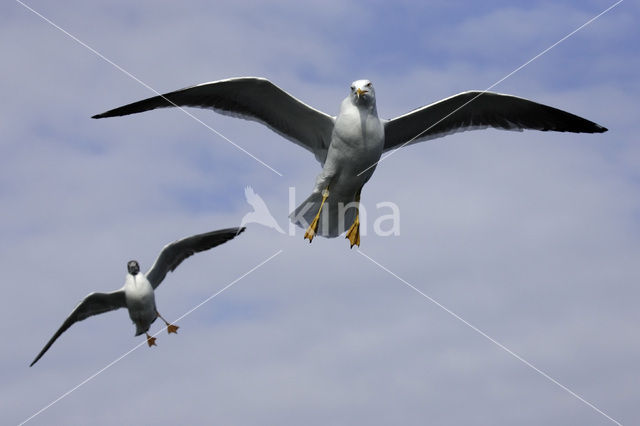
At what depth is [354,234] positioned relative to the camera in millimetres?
17375

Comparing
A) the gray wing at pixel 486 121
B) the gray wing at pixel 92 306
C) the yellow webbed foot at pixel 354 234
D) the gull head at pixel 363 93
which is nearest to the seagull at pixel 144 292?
the gray wing at pixel 92 306

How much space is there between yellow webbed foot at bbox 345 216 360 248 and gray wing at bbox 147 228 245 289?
13.5 feet

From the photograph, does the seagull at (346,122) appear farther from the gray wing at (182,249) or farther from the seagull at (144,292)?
the seagull at (144,292)

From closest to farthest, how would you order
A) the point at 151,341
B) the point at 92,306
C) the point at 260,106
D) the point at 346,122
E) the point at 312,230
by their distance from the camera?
1. the point at 346,122
2. the point at 312,230
3. the point at 260,106
4. the point at 151,341
5. the point at 92,306

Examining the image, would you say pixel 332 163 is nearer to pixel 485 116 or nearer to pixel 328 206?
pixel 328 206

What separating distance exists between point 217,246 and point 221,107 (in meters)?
4.73

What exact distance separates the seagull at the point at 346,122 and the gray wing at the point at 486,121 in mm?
17

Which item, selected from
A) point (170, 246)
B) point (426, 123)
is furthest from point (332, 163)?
point (170, 246)

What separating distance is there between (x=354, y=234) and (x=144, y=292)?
618 centimetres

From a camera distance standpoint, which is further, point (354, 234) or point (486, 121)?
point (486, 121)

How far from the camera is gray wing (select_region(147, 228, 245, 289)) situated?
21.5 metres

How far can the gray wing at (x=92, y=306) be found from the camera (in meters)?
22.0

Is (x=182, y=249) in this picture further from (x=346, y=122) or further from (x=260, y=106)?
(x=346, y=122)

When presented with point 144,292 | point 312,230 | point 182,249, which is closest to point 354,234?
point 312,230
